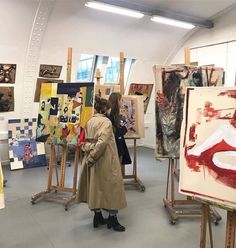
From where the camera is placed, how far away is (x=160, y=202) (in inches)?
149

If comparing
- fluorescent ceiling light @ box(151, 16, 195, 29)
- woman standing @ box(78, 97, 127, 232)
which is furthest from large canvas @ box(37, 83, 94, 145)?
fluorescent ceiling light @ box(151, 16, 195, 29)

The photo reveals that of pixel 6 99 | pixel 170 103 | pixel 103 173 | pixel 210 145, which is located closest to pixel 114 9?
pixel 170 103

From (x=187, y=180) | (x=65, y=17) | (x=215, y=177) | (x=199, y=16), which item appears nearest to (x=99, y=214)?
(x=187, y=180)

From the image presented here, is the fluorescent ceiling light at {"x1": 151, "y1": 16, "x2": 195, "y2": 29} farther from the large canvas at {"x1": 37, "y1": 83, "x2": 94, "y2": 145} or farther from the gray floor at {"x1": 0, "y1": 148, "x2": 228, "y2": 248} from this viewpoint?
the gray floor at {"x1": 0, "y1": 148, "x2": 228, "y2": 248}

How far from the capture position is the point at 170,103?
320cm

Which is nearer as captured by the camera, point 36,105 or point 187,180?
point 187,180

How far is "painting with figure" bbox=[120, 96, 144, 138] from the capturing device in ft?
14.4

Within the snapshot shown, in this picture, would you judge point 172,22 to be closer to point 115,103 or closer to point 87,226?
point 115,103

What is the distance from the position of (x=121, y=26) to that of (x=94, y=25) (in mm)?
587

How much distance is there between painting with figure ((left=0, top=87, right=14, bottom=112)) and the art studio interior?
0.02 m

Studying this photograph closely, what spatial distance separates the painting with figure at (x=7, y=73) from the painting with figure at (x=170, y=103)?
320 cm

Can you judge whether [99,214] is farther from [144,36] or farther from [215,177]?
[144,36]

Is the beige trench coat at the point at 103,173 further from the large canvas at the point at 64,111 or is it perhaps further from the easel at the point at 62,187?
the easel at the point at 62,187

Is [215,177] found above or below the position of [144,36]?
below
